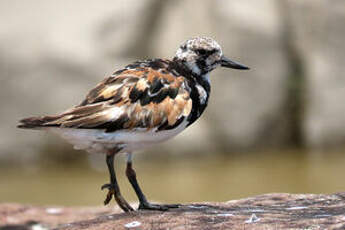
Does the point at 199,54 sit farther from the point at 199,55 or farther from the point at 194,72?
the point at 194,72

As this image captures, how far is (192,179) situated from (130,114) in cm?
481

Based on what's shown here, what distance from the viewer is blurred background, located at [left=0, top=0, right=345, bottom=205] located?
9398mm

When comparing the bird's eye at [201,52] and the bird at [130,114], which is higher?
the bird's eye at [201,52]

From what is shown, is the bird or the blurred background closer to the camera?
the bird

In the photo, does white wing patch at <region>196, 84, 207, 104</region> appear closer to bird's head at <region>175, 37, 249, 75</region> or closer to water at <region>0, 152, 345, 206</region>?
bird's head at <region>175, 37, 249, 75</region>

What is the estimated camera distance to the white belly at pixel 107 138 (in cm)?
466

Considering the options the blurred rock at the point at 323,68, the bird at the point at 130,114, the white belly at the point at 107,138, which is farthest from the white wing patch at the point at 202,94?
the blurred rock at the point at 323,68

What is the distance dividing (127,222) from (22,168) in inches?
210

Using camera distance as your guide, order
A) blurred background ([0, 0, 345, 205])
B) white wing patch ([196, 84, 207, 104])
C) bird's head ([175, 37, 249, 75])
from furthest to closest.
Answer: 1. blurred background ([0, 0, 345, 205])
2. bird's head ([175, 37, 249, 75])
3. white wing patch ([196, 84, 207, 104])

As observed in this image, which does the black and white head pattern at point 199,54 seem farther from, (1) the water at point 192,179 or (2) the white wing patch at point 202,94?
(1) the water at point 192,179

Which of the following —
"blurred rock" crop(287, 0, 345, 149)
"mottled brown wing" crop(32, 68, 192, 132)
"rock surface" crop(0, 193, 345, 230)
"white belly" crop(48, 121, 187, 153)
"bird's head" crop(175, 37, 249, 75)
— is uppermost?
"blurred rock" crop(287, 0, 345, 149)

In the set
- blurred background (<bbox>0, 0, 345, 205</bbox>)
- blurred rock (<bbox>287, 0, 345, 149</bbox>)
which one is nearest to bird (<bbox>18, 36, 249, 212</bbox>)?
blurred background (<bbox>0, 0, 345, 205</bbox>)

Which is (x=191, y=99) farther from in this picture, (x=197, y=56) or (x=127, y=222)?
(x=127, y=222)

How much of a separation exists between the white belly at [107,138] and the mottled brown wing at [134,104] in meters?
0.04
